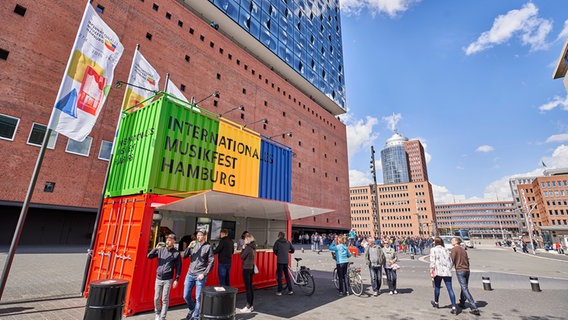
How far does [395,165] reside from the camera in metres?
153

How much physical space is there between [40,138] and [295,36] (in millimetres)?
43652

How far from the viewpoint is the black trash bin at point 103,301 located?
4.57 metres

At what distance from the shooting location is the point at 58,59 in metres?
21.2

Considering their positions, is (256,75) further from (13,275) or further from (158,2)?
(13,275)

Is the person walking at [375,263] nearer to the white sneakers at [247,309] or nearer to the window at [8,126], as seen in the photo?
the white sneakers at [247,309]

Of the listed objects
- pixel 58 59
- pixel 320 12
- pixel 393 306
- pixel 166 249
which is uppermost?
pixel 320 12

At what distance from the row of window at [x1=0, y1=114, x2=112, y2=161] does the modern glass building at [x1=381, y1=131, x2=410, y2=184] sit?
150046 mm

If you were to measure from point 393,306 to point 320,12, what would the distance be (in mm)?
67040

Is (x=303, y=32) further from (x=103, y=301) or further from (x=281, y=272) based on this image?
(x=103, y=301)

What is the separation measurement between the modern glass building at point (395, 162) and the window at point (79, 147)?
496 ft

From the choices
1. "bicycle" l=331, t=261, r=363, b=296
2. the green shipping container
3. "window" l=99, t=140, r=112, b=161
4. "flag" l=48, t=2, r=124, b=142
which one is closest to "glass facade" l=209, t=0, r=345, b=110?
"window" l=99, t=140, r=112, b=161

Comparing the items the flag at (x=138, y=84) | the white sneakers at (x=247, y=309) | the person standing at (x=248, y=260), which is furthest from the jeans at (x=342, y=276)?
the flag at (x=138, y=84)

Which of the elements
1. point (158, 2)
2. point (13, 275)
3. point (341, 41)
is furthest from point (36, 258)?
point (341, 41)

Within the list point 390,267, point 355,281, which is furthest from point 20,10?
point 390,267
